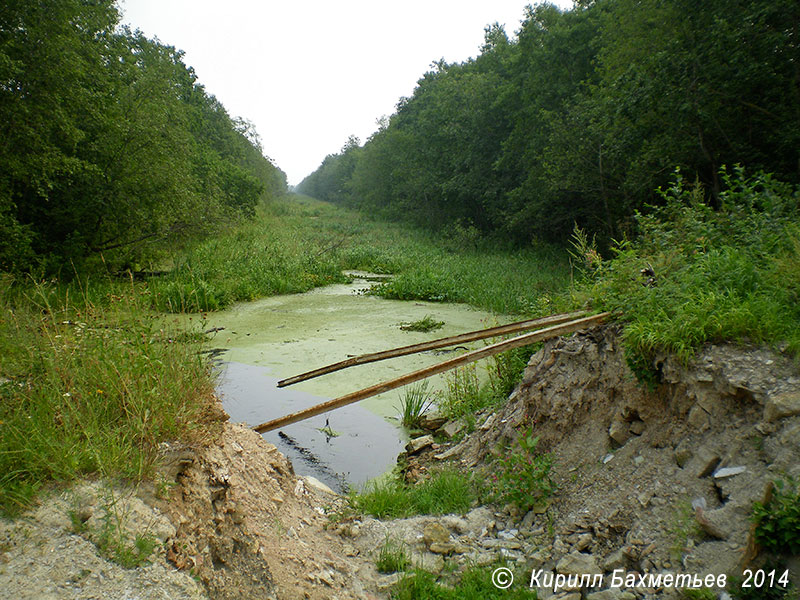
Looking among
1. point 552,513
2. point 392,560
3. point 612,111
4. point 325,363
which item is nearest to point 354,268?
point 612,111

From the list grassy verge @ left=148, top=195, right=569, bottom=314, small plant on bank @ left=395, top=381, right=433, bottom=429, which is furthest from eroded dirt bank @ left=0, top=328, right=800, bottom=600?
grassy verge @ left=148, top=195, right=569, bottom=314

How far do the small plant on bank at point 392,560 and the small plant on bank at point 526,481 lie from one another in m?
0.85

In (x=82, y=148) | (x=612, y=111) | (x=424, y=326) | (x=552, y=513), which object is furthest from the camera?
(x=612, y=111)

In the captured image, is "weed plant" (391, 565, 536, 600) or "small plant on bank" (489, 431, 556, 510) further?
"small plant on bank" (489, 431, 556, 510)

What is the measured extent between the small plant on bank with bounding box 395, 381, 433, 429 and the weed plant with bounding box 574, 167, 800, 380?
2.28 metres

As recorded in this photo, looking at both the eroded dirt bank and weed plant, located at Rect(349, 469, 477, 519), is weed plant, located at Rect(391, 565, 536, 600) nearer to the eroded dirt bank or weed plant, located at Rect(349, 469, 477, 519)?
the eroded dirt bank

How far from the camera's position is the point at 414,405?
19.2 ft

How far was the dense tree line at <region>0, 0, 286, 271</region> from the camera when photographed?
858 cm

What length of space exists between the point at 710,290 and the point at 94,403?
389cm

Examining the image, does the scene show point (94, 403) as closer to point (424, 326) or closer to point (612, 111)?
point (424, 326)

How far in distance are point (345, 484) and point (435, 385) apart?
2.39 metres

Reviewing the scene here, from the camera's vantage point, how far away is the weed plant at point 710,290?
3.09m

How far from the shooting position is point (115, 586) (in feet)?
6.77

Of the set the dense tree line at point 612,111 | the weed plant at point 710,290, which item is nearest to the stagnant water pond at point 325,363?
the weed plant at point 710,290
